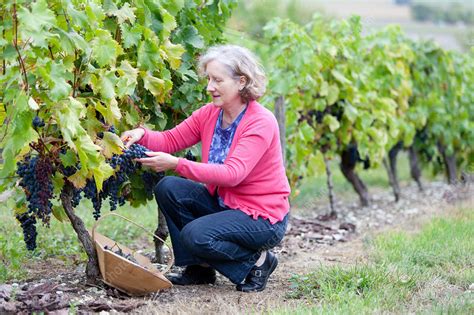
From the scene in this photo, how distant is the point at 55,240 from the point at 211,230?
1939mm

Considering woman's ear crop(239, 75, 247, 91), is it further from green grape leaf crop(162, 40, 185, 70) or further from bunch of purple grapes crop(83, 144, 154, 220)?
bunch of purple grapes crop(83, 144, 154, 220)

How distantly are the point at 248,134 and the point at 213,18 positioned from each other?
124cm

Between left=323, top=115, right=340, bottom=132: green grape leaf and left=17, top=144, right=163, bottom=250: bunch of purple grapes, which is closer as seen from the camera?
left=17, top=144, right=163, bottom=250: bunch of purple grapes

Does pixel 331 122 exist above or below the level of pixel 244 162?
Answer: above

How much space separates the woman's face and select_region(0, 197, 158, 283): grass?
124 centimetres

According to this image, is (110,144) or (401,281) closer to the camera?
(110,144)

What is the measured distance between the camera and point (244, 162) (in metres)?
4.05

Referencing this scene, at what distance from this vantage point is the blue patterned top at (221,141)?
4293mm

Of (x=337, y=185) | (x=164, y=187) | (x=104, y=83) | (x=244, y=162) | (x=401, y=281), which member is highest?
(x=104, y=83)

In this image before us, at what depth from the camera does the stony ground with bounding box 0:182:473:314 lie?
3783 millimetres

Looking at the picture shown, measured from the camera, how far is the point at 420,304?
3896 mm

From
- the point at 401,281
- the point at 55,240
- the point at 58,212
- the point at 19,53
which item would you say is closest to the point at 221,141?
the point at 58,212

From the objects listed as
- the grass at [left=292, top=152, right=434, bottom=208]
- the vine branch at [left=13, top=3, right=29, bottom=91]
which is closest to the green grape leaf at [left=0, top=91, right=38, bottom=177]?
the vine branch at [left=13, top=3, right=29, bottom=91]

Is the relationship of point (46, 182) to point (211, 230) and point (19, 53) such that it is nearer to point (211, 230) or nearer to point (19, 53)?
point (19, 53)
